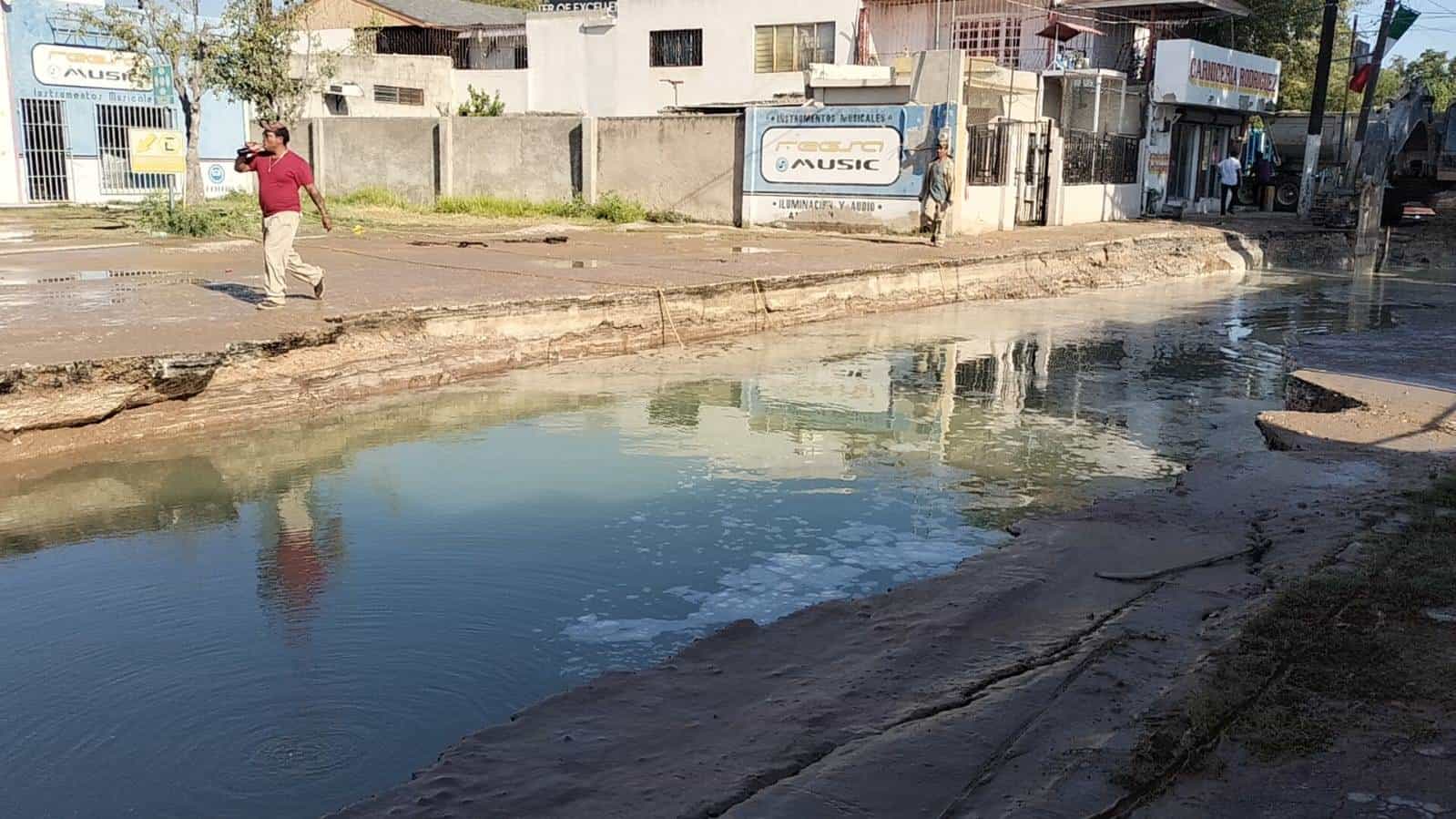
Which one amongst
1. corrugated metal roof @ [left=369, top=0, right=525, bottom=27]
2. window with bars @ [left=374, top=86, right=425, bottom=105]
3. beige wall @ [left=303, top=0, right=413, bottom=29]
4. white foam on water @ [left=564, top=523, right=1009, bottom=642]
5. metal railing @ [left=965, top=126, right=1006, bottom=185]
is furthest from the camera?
beige wall @ [left=303, top=0, right=413, bottom=29]

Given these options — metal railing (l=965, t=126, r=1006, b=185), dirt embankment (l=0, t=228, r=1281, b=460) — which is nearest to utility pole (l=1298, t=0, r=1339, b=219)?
metal railing (l=965, t=126, r=1006, b=185)

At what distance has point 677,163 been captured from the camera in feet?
78.0

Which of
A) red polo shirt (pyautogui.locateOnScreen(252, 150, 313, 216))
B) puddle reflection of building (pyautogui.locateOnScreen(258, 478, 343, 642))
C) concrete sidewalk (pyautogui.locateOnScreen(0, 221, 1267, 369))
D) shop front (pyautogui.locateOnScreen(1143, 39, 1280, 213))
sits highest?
shop front (pyautogui.locateOnScreen(1143, 39, 1280, 213))

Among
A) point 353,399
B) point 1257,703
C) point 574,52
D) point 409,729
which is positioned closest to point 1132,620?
point 1257,703

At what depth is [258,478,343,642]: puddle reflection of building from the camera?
5.55 metres

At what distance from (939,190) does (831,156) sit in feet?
9.59

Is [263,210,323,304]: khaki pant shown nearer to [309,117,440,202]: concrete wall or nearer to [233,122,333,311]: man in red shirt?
[233,122,333,311]: man in red shirt

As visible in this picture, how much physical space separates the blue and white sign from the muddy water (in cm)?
992

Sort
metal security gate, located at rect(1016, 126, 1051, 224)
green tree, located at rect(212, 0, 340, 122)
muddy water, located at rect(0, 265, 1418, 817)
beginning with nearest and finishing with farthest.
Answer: muddy water, located at rect(0, 265, 1418, 817) → green tree, located at rect(212, 0, 340, 122) → metal security gate, located at rect(1016, 126, 1051, 224)

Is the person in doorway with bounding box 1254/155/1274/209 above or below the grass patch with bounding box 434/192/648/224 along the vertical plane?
above

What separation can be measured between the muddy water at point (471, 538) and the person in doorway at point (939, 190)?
7.89m

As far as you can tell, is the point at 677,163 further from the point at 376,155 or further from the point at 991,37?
the point at 991,37

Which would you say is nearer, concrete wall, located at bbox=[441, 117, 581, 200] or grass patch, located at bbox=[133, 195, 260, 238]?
grass patch, located at bbox=[133, 195, 260, 238]

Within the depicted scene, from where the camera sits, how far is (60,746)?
418cm
